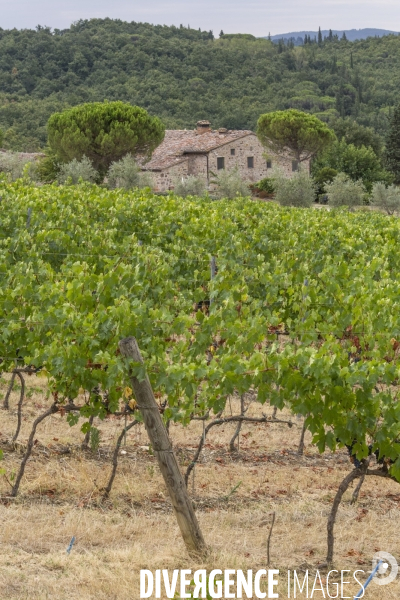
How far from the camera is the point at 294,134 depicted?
48.5 meters

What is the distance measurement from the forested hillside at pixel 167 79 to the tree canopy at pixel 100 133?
31.9 feet

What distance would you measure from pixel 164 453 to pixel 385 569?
163 centimetres

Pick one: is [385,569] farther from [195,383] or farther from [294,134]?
[294,134]

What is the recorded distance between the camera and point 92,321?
6.24m

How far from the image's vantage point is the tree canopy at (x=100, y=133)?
41.2 meters

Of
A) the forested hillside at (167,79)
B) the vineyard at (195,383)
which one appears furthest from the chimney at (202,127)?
the vineyard at (195,383)

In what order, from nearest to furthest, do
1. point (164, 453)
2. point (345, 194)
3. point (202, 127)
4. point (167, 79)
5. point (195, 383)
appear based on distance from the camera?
point (164, 453)
point (195, 383)
point (345, 194)
point (202, 127)
point (167, 79)

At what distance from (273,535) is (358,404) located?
4.18ft

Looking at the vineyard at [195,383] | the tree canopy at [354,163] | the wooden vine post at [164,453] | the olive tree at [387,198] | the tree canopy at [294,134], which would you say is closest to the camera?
the wooden vine post at [164,453]

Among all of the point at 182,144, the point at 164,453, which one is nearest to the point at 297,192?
the point at 182,144

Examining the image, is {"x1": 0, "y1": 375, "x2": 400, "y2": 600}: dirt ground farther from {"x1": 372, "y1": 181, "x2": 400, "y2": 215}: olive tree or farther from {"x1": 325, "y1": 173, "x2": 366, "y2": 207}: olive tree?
{"x1": 325, "y1": 173, "x2": 366, "y2": 207}: olive tree

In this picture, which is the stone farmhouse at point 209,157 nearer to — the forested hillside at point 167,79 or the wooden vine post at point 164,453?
the forested hillside at point 167,79

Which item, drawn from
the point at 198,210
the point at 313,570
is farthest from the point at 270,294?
the point at 198,210

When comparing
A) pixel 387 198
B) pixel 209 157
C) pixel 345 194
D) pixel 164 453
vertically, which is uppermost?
pixel 209 157
